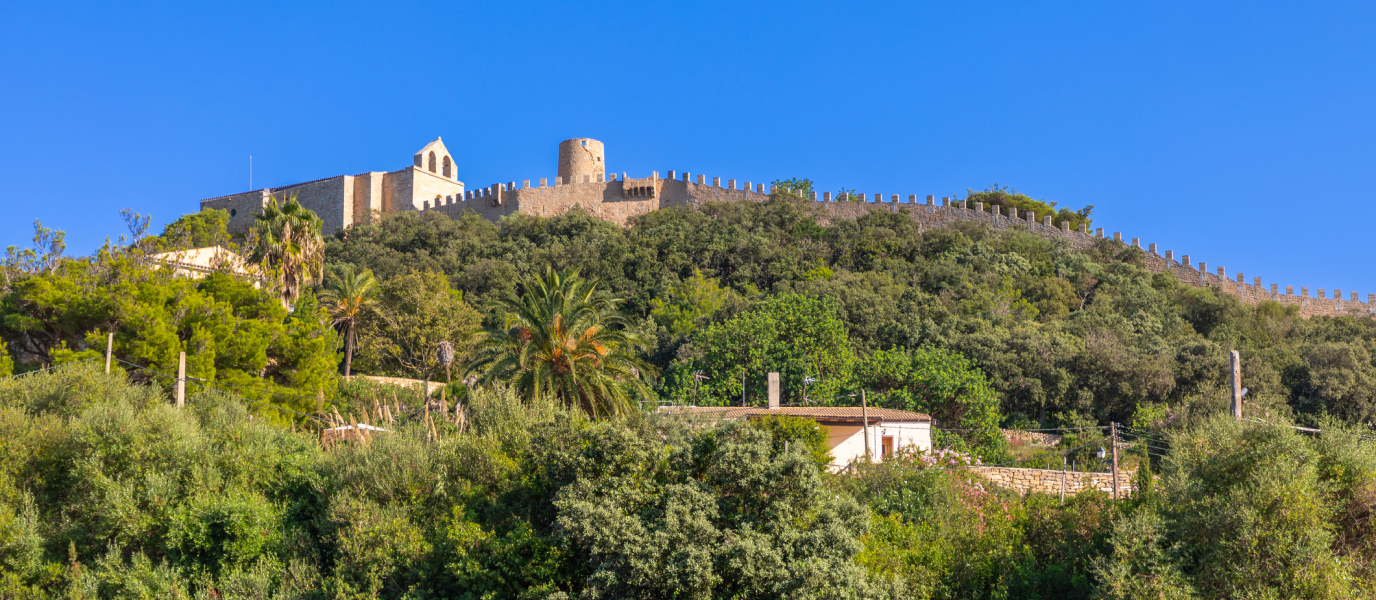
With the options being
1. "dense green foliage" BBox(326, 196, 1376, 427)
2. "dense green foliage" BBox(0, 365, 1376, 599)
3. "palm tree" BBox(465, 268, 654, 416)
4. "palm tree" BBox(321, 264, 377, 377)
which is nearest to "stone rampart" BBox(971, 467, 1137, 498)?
"dense green foliage" BBox(0, 365, 1376, 599)

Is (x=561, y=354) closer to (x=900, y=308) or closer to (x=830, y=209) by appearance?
(x=900, y=308)

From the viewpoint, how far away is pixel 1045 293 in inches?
1658

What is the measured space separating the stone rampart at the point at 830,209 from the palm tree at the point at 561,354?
32841 millimetres

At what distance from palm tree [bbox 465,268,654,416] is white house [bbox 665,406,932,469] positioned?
2.21 meters

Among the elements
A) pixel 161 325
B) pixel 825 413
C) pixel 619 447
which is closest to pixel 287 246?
pixel 161 325

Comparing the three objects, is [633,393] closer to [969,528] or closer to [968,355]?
[969,528]

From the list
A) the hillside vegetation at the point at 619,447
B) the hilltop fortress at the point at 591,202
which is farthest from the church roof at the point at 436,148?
the hillside vegetation at the point at 619,447

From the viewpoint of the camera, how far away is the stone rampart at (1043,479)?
20297 millimetres

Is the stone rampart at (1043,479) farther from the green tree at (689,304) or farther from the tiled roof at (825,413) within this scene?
the green tree at (689,304)

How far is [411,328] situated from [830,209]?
2668cm

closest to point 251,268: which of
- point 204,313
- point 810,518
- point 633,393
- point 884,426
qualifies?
point 204,313

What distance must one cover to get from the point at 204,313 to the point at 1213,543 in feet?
68.6

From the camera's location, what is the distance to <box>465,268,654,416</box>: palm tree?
19.7 m

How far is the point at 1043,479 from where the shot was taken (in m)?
20.7
